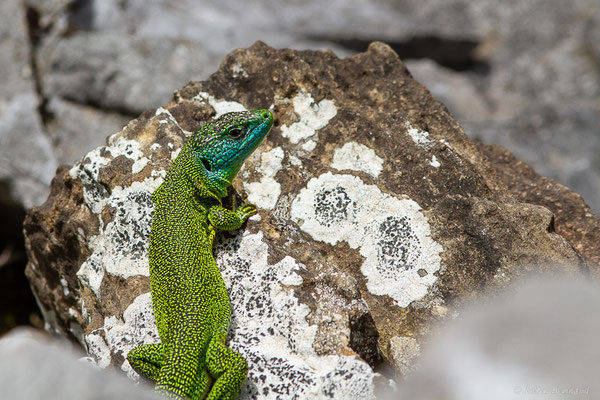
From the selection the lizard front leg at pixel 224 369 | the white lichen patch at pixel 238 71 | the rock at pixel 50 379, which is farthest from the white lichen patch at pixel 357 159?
the rock at pixel 50 379

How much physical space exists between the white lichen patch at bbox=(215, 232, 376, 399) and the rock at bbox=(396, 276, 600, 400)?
142 centimetres

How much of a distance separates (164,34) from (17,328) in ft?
22.6

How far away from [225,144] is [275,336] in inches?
80.9

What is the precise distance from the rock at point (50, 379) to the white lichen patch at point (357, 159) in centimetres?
377

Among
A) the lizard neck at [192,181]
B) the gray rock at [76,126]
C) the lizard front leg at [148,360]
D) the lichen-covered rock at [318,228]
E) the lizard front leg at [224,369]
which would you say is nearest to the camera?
the lizard front leg at [224,369]

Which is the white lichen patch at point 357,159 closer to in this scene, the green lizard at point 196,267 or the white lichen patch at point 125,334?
the green lizard at point 196,267

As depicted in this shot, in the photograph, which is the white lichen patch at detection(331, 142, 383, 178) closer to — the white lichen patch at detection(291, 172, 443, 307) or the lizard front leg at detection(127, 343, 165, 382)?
the white lichen patch at detection(291, 172, 443, 307)

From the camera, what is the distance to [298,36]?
13.9 meters

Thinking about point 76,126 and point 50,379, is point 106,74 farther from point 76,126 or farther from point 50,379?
point 50,379

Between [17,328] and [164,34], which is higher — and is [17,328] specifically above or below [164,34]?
below

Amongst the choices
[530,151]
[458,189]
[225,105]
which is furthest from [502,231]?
[530,151]

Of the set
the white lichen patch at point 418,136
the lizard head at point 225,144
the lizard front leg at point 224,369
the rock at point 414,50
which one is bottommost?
the lizard front leg at point 224,369

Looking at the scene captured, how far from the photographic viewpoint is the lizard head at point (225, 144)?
5930mm

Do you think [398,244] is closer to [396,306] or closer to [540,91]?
[396,306]
